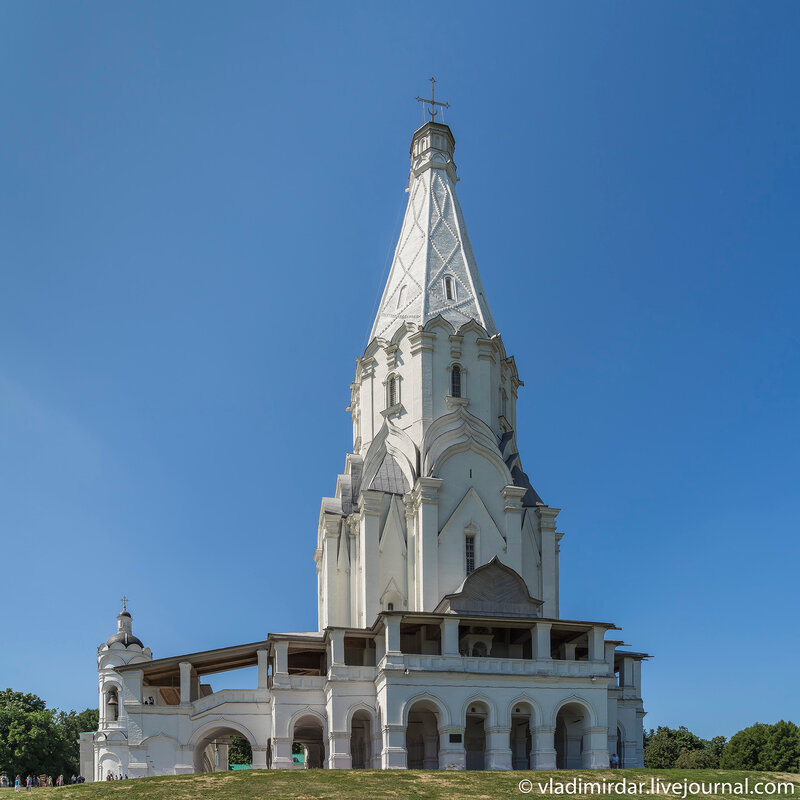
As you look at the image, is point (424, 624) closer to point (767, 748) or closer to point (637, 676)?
point (637, 676)

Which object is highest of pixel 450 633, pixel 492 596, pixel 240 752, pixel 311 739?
pixel 492 596

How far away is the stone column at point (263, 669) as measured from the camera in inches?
1245

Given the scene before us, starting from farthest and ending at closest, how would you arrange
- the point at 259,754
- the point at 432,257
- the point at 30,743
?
1. the point at 30,743
2. the point at 432,257
3. the point at 259,754

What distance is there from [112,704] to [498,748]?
1757cm

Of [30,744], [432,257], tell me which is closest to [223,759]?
[30,744]

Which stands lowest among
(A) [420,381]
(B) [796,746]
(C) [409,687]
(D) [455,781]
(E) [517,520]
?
(B) [796,746]

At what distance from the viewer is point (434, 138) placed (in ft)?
143

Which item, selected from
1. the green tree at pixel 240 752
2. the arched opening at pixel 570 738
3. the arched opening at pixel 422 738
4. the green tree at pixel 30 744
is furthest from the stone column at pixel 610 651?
the green tree at pixel 240 752

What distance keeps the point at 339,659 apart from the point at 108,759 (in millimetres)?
11111

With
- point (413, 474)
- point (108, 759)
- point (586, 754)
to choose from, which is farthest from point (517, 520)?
point (108, 759)

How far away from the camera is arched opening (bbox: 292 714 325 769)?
32281mm

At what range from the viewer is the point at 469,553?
34562 mm

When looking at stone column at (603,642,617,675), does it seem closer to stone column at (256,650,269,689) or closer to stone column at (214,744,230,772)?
stone column at (256,650,269,689)

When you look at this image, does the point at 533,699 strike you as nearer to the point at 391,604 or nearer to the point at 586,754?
the point at 586,754
